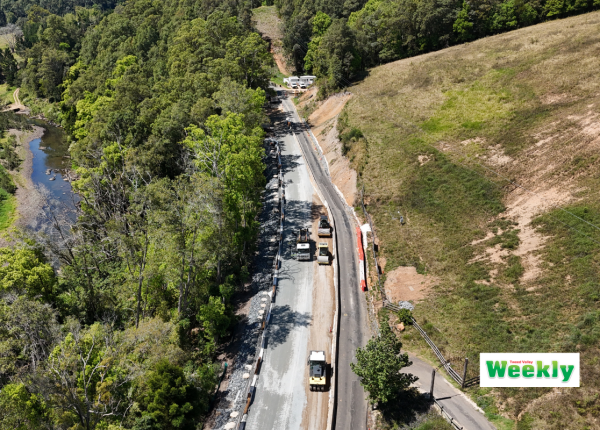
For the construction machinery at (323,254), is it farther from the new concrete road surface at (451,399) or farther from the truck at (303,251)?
the new concrete road surface at (451,399)

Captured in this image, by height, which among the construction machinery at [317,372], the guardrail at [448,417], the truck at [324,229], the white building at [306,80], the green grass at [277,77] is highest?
the green grass at [277,77]

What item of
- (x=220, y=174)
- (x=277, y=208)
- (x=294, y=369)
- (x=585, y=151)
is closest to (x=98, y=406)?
(x=294, y=369)

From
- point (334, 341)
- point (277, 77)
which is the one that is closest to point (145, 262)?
point (334, 341)

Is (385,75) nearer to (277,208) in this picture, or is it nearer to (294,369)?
(277,208)

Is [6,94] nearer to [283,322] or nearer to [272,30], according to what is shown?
[272,30]

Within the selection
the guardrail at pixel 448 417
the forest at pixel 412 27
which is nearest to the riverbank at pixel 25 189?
the forest at pixel 412 27

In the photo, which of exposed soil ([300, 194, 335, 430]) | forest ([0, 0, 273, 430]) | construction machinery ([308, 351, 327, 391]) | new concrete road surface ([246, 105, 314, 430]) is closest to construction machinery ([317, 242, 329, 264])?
exposed soil ([300, 194, 335, 430])

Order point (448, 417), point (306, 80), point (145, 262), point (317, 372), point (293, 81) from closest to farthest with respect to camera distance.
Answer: point (448, 417)
point (317, 372)
point (145, 262)
point (306, 80)
point (293, 81)
